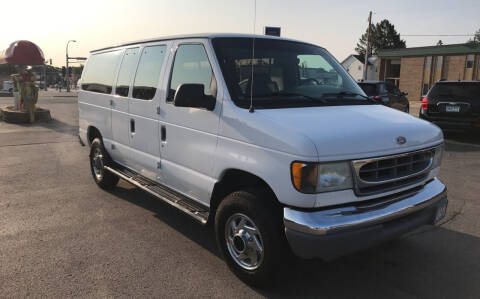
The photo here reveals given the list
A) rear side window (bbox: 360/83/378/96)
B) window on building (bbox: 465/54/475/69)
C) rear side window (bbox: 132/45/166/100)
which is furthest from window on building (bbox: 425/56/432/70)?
rear side window (bbox: 132/45/166/100)

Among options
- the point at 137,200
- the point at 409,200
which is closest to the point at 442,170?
the point at 409,200

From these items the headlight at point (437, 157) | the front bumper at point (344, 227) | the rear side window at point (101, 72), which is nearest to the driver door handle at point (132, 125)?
the rear side window at point (101, 72)

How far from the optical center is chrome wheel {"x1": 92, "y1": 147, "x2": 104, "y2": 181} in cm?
603

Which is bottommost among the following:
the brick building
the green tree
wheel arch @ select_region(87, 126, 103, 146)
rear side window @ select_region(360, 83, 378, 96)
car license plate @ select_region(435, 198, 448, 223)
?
car license plate @ select_region(435, 198, 448, 223)

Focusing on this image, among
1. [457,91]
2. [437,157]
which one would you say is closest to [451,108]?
[457,91]

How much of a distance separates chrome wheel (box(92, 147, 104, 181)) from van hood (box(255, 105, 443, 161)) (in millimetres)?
3654

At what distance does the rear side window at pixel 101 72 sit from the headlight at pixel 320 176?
3.70 meters

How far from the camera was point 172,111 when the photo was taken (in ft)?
13.4

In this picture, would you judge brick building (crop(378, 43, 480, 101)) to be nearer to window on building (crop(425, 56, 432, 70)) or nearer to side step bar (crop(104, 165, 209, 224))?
window on building (crop(425, 56, 432, 70))

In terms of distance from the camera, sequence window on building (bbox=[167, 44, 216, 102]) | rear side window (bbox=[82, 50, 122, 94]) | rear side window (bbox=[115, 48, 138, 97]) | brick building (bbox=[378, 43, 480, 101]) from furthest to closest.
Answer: brick building (bbox=[378, 43, 480, 101])
rear side window (bbox=[82, 50, 122, 94])
rear side window (bbox=[115, 48, 138, 97])
window on building (bbox=[167, 44, 216, 102])

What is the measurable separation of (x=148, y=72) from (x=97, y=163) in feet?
7.44

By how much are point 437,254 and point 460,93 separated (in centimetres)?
801

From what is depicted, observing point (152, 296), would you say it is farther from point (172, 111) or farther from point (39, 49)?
point (39, 49)

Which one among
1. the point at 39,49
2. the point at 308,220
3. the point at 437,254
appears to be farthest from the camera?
the point at 39,49
